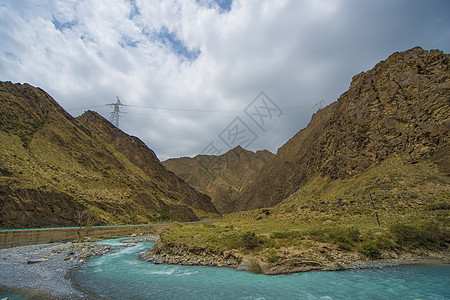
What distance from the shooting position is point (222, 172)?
16875 centimetres

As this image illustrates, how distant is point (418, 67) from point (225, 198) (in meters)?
115

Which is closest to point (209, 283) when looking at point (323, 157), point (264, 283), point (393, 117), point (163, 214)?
point (264, 283)

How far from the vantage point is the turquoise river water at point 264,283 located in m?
9.89

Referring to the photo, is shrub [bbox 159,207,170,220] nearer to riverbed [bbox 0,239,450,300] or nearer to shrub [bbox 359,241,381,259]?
riverbed [bbox 0,239,450,300]

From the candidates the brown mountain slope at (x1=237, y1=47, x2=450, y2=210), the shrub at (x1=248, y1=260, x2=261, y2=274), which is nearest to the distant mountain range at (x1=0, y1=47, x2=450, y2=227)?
the brown mountain slope at (x1=237, y1=47, x2=450, y2=210)

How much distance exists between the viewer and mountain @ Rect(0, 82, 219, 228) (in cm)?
2891

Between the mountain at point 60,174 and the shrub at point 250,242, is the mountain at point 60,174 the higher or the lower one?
the higher one

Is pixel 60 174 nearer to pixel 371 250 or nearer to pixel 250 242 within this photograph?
pixel 250 242

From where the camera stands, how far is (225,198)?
443 ft

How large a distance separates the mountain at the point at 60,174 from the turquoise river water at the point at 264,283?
2136 cm

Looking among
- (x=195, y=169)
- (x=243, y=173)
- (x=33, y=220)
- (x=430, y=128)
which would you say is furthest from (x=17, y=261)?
(x=243, y=173)

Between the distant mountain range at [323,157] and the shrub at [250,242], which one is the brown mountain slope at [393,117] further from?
the shrub at [250,242]

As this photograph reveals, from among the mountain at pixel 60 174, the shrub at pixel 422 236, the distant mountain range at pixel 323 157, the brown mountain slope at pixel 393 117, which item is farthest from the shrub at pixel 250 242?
the mountain at pixel 60 174

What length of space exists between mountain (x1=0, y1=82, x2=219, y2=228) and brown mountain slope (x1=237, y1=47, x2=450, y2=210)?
1703 inches
